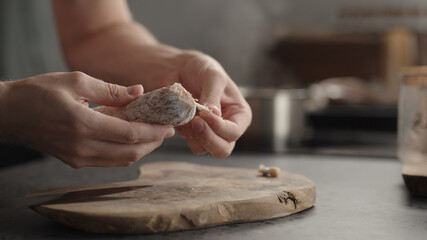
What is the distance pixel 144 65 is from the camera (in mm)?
A: 1063

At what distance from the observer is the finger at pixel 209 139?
2.49 feet

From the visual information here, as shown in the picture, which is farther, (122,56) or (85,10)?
(85,10)

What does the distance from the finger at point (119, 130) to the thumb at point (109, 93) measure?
0.12 ft

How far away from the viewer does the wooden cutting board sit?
1.79 feet

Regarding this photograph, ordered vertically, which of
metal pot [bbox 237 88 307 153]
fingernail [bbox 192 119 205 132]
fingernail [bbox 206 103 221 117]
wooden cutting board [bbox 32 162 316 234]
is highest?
fingernail [bbox 206 103 221 117]

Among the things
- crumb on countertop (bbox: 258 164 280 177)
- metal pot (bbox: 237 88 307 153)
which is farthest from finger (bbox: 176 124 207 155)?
metal pot (bbox: 237 88 307 153)

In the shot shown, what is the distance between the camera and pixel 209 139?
30.4 inches

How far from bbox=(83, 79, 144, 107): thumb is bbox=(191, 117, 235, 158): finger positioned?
0.38 feet

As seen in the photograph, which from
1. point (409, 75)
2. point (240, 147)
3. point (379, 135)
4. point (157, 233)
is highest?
point (409, 75)

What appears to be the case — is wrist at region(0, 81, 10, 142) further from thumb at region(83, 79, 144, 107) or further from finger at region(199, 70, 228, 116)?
finger at region(199, 70, 228, 116)

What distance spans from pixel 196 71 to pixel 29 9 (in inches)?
95.2

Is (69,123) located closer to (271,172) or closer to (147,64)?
(271,172)

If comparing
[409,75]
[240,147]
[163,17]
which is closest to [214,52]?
[163,17]

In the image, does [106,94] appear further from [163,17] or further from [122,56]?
[163,17]
